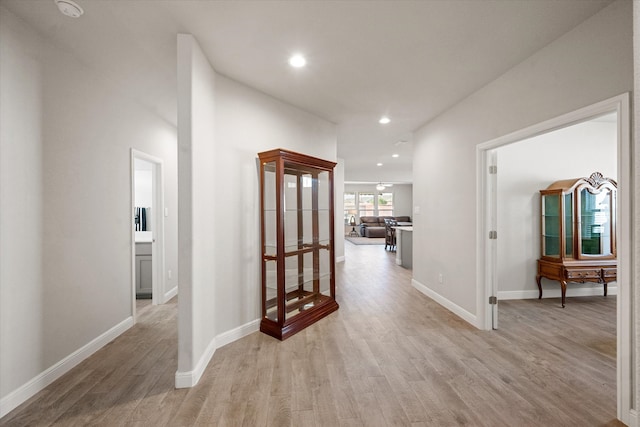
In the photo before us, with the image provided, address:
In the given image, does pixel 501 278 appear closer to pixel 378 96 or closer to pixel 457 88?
pixel 457 88

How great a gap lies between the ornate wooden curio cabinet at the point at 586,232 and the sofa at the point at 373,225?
346 inches

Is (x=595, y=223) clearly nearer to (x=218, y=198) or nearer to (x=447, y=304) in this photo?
(x=447, y=304)

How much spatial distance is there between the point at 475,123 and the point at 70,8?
11.7ft

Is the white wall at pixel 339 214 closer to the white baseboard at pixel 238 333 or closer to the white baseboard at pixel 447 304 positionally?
the white baseboard at pixel 447 304

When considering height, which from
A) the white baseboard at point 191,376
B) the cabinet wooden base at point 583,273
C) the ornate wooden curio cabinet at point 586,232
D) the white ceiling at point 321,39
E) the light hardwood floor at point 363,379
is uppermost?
the white ceiling at point 321,39

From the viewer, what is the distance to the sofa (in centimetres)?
1258

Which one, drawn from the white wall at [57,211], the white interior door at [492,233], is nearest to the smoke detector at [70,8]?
the white wall at [57,211]

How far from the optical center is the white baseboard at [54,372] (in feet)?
5.98

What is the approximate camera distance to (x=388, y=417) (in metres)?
1.77

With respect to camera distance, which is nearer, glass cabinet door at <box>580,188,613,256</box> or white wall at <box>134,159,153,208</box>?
glass cabinet door at <box>580,188,613,256</box>

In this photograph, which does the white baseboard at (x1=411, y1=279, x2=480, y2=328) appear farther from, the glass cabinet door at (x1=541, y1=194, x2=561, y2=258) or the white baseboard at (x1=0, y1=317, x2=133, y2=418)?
the white baseboard at (x1=0, y1=317, x2=133, y2=418)

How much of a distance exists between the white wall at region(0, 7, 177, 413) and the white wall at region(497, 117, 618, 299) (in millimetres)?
4800

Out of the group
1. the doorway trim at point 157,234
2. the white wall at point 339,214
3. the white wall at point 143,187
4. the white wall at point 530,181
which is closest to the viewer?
the doorway trim at point 157,234

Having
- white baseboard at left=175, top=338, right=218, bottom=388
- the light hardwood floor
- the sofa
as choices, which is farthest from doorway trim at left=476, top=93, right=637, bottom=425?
the sofa
